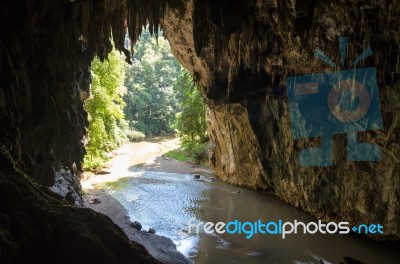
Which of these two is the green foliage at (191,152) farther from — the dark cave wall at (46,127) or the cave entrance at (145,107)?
the dark cave wall at (46,127)

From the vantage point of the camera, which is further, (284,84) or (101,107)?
(101,107)

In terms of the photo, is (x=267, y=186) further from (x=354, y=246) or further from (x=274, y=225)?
(x=354, y=246)

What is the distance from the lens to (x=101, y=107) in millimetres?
22000

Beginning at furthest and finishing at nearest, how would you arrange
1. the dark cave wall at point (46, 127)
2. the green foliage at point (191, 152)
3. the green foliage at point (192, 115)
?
the green foliage at point (192, 115)
the green foliage at point (191, 152)
the dark cave wall at point (46, 127)

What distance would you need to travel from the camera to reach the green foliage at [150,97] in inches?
1877

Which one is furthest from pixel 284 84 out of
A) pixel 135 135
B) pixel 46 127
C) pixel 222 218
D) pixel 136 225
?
pixel 135 135

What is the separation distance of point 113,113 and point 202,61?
7.81 metres

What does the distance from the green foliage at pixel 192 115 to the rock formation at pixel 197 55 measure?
1371cm

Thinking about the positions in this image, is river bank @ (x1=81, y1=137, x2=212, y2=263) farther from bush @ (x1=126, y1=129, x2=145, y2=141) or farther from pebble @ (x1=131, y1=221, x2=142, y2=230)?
bush @ (x1=126, y1=129, x2=145, y2=141)

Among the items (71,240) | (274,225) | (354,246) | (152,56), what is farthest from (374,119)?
(152,56)

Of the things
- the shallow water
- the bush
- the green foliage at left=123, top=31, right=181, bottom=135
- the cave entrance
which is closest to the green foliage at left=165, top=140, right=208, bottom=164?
the cave entrance

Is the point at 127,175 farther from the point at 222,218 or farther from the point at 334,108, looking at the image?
the point at 334,108

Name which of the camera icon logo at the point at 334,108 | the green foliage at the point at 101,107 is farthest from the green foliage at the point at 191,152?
the camera icon logo at the point at 334,108

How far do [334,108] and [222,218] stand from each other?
20.6 ft
